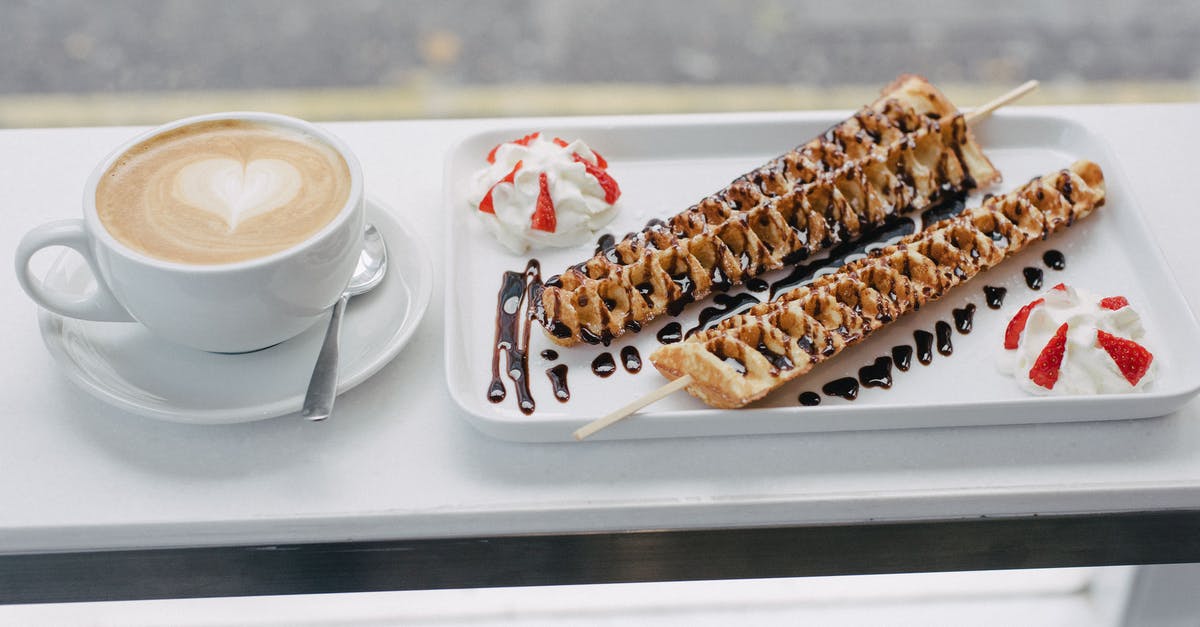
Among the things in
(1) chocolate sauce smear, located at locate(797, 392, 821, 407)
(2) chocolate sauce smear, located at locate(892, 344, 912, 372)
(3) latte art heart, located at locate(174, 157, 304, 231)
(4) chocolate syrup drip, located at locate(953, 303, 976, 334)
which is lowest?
(1) chocolate sauce smear, located at locate(797, 392, 821, 407)

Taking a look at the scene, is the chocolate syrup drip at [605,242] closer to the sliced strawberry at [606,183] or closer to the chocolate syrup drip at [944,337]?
the sliced strawberry at [606,183]

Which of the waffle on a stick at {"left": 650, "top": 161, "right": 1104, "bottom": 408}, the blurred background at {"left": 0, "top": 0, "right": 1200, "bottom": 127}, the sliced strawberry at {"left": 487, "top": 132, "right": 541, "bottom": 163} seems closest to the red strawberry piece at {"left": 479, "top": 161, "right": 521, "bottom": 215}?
the sliced strawberry at {"left": 487, "top": 132, "right": 541, "bottom": 163}

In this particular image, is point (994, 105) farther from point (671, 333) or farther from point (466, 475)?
point (466, 475)

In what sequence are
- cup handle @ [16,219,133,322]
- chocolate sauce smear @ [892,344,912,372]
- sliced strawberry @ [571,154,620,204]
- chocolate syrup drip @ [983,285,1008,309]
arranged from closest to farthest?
cup handle @ [16,219,133,322], chocolate sauce smear @ [892,344,912,372], chocolate syrup drip @ [983,285,1008,309], sliced strawberry @ [571,154,620,204]

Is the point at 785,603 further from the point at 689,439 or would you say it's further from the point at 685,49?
the point at 685,49

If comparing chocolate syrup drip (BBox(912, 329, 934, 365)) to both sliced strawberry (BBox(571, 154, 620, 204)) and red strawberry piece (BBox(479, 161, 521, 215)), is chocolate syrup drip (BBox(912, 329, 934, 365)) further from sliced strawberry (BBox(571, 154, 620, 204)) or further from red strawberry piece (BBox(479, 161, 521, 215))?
red strawberry piece (BBox(479, 161, 521, 215))

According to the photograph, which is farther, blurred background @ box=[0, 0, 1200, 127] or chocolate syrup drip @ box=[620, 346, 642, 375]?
blurred background @ box=[0, 0, 1200, 127]
